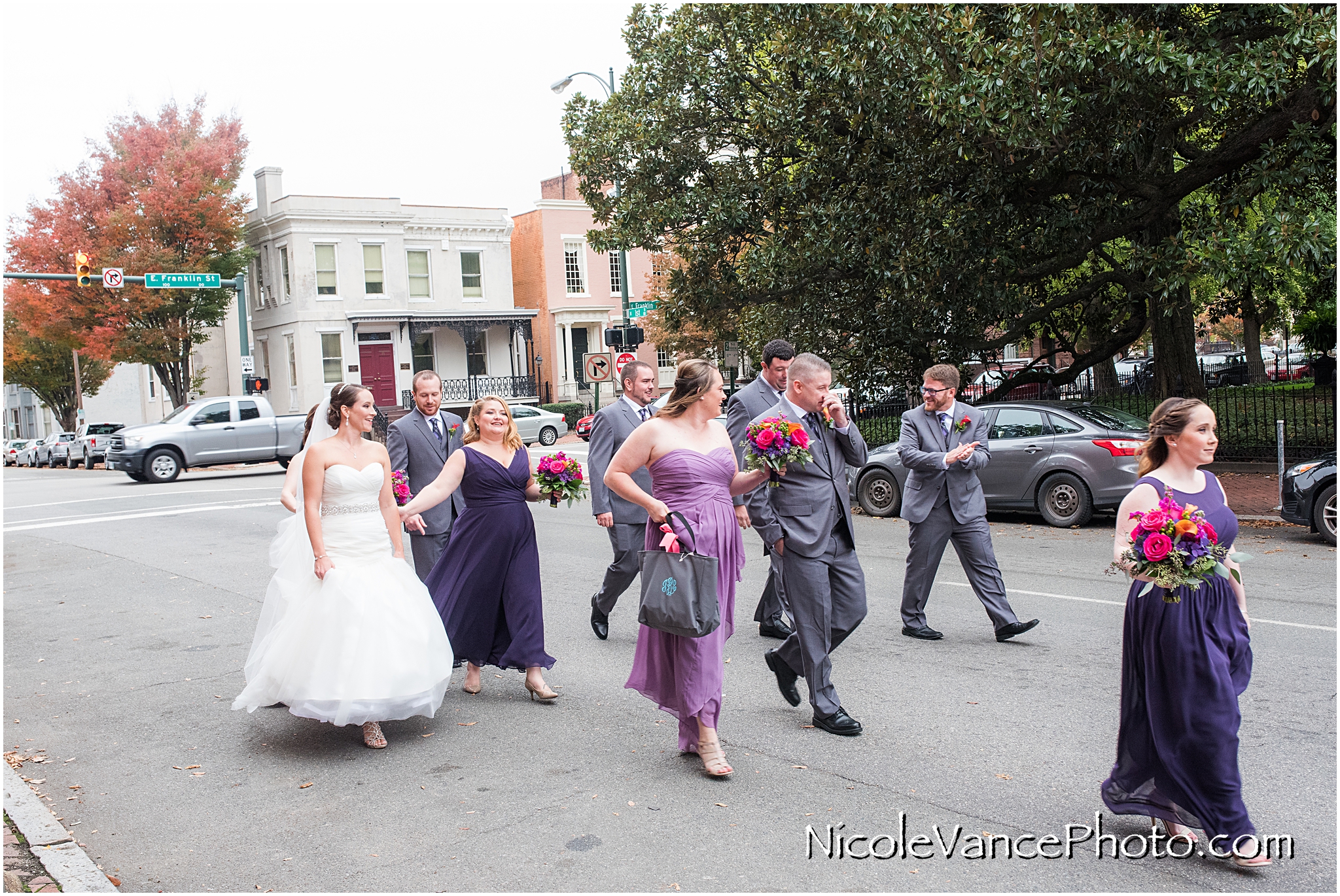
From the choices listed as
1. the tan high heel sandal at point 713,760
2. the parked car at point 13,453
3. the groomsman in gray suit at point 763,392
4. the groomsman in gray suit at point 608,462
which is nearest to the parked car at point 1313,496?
the groomsman in gray suit at point 763,392

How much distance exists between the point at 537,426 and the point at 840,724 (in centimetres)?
2912

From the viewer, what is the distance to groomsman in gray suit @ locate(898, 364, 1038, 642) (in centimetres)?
758

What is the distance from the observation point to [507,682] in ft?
23.2

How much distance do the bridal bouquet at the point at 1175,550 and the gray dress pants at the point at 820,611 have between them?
191cm

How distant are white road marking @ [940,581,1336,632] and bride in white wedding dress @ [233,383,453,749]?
199 inches

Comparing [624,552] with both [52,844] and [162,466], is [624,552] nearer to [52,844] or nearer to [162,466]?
[52,844]

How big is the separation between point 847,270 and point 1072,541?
18.2 feet

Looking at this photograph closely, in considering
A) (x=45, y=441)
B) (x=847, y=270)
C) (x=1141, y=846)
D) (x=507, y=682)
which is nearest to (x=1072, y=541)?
(x=847, y=270)

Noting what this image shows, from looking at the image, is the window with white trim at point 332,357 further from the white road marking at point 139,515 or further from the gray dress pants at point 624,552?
the gray dress pants at point 624,552

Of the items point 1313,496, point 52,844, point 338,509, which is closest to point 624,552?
point 338,509

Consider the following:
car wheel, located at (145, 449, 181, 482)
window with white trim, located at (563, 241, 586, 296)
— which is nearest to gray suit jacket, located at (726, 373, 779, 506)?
car wheel, located at (145, 449, 181, 482)

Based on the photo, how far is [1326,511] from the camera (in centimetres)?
1127

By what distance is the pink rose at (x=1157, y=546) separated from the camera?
12.8ft

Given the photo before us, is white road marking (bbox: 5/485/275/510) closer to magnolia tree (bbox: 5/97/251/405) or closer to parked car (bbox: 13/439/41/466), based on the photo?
magnolia tree (bbox: 5/97/251/405)
